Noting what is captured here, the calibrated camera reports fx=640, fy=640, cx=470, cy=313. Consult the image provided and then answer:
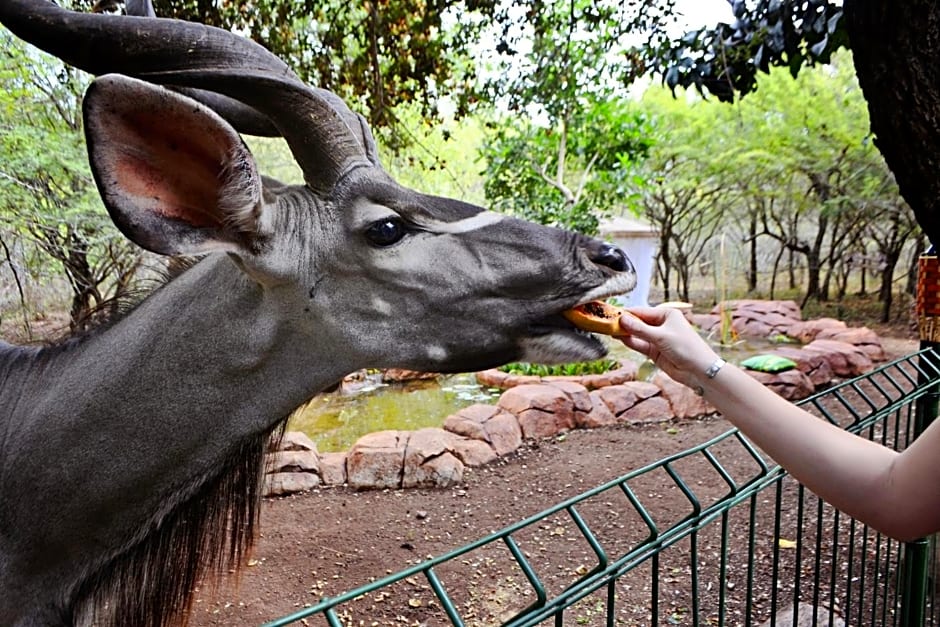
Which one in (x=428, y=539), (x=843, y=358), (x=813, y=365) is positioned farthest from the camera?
(x=843, y=358)

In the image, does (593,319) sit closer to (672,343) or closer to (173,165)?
(672,343)

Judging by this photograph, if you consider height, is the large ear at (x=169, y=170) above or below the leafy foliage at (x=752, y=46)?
below

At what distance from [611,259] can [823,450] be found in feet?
2.12

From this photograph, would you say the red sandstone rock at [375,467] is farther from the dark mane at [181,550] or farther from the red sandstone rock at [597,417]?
the dark mane at [181,550]

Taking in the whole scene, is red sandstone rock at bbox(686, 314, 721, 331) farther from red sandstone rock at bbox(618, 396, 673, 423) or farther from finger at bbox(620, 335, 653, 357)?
finger at bbox(620, 335, 653, 357)

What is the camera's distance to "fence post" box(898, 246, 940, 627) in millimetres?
2469

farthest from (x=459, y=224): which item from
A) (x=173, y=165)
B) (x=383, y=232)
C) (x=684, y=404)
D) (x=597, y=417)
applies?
(x=684, y=404)

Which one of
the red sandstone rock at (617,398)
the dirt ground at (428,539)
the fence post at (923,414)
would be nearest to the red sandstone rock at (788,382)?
the red sandstone rock at (617,398)

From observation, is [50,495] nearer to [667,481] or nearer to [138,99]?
[138,99]

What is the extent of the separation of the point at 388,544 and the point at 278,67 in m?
3.32

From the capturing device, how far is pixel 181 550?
173 centimetres

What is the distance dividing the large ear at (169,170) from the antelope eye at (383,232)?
27cm

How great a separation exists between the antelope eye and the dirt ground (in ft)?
6.81

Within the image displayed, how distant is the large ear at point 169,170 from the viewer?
1.38 metres
